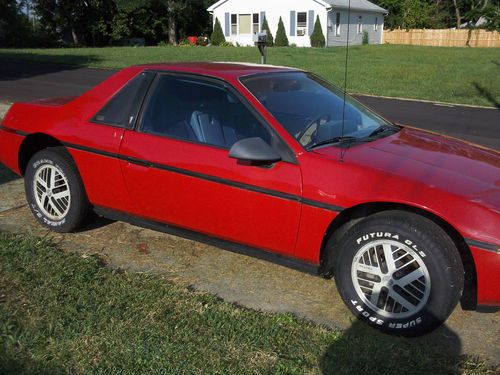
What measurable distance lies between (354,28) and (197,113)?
4341cm

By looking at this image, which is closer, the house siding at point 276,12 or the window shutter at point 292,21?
the house siding at point 276,12

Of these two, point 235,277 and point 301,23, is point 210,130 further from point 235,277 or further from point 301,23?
point 301,23

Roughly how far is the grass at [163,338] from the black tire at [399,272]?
126mm

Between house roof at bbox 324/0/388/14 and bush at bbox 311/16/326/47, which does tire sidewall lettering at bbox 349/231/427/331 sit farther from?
bush at bbox 311/16/326/47

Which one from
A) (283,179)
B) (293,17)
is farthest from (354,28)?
(283,179)

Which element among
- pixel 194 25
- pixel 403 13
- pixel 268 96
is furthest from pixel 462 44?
pixel 268 96

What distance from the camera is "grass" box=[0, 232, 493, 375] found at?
2.82 meters

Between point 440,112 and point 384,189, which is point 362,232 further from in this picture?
point 440,112

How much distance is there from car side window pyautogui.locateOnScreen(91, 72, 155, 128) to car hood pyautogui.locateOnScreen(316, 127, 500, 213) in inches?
59.0

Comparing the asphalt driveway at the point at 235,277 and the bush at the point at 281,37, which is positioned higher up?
the asphalt driveway at the point at 235,277

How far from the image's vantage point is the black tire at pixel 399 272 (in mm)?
2984

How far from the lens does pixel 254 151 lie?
3.37 meters

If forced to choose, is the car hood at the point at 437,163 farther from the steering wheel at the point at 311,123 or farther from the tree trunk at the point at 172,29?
the tree trunk at the point at 172,29

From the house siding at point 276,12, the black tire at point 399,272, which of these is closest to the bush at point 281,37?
the house siding at point 276,12
